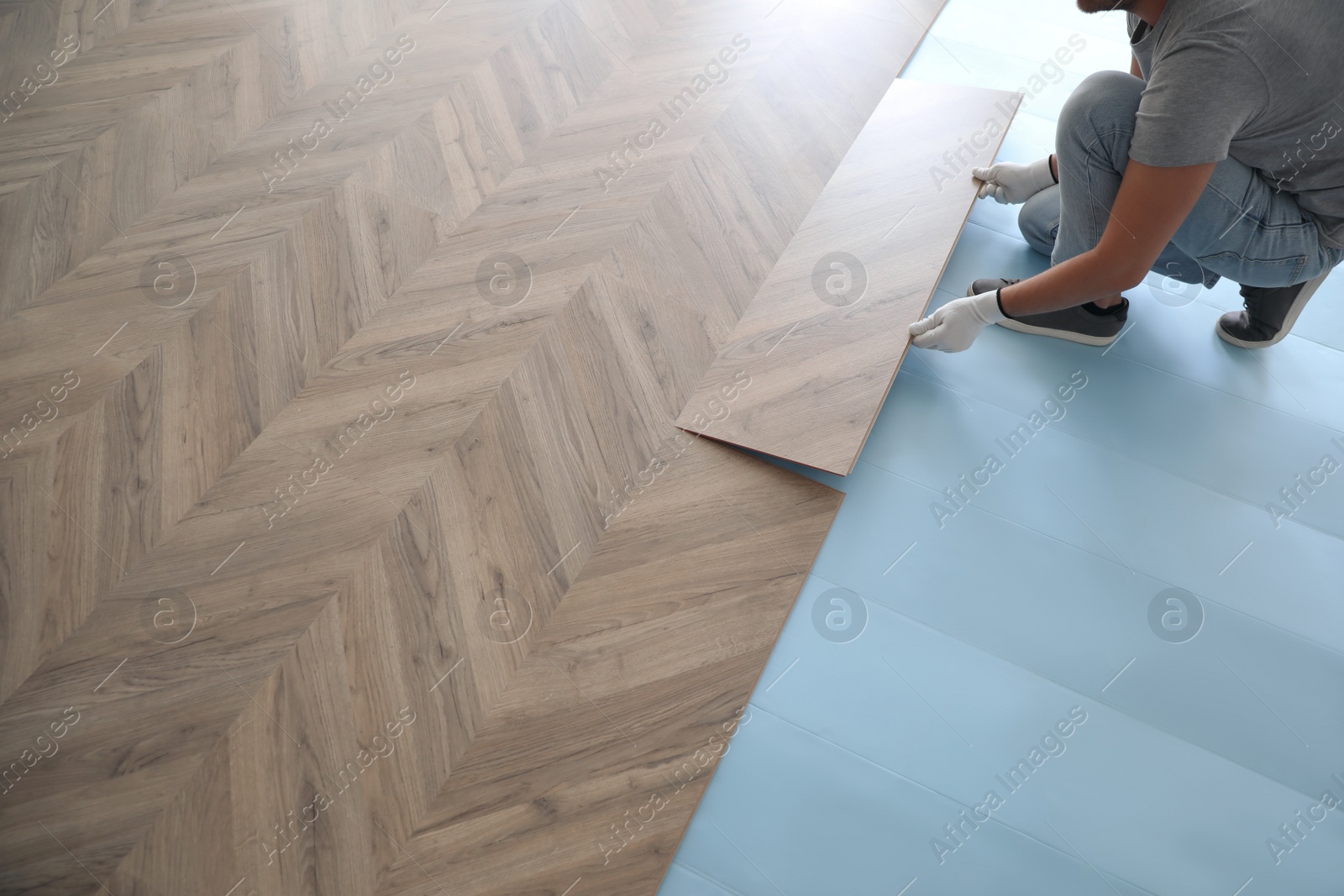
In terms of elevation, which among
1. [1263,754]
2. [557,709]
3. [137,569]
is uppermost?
[137,569]

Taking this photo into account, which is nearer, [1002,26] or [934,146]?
[934,146]

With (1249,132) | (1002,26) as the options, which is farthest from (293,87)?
(1249,132)

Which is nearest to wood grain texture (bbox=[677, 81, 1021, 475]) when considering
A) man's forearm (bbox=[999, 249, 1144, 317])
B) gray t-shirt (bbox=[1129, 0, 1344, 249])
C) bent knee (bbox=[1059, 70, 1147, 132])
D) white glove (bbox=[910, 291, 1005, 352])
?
white glove (bbox=[910, 291, 1005, 352])

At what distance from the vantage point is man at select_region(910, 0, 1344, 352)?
4.72 ft

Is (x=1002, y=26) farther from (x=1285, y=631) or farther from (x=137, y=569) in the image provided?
(x=137, y=569)

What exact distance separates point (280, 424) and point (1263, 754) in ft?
6.93

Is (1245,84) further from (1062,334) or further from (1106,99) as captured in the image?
(1062,334)

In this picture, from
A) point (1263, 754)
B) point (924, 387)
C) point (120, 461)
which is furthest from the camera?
point (924, 387)

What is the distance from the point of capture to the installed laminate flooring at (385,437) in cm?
151

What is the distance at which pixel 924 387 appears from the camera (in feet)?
6.70

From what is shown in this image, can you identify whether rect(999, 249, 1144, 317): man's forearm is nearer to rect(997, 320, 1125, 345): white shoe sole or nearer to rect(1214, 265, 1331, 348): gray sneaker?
rect(997, 320, 1125, 345): white shoe sole

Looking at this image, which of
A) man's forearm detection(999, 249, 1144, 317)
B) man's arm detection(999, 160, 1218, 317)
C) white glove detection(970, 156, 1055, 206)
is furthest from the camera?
white glove detection(970, 156, 1055, 206)

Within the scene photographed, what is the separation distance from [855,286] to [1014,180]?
558 millimetres

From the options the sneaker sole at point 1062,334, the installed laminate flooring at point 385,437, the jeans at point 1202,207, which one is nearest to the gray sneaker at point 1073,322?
the sneaker sole at point 1062,334
